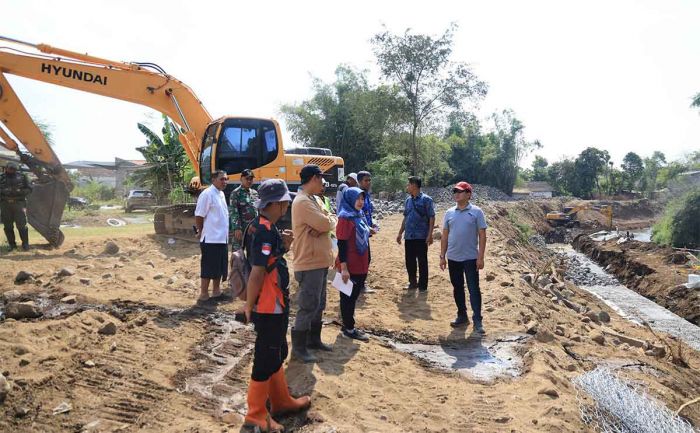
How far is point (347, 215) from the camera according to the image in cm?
505

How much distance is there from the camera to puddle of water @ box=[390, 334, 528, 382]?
469 centimetres

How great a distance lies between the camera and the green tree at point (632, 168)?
178ft

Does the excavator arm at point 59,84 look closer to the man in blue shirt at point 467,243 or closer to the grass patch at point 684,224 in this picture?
the man in blue shirt at point 467,243

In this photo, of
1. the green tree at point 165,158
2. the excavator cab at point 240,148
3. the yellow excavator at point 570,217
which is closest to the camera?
the excavator cab at point 240,148

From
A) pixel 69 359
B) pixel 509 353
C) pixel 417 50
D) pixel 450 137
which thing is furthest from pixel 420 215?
pixel 450 137

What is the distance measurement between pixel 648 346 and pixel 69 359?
7.23 m

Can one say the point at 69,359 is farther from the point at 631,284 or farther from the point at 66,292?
the point at 631,284

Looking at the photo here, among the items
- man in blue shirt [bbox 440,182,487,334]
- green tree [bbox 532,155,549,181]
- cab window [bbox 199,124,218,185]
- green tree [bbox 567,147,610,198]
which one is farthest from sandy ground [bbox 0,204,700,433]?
green tree [bbox 532,155,549,181]

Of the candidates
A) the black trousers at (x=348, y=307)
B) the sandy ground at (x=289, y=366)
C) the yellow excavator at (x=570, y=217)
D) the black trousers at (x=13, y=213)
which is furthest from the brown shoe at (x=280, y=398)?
the yellow excavator at (x=570, y=217)

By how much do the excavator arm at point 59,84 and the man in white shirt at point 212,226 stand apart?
16.6 feet

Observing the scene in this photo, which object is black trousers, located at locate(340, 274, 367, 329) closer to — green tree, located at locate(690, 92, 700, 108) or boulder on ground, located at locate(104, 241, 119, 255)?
boulder on ground, located at locate(104, 241, 119, 255)

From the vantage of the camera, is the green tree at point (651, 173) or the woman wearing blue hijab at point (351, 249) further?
the green tree at point (651, 173)

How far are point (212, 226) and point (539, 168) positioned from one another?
216 ft

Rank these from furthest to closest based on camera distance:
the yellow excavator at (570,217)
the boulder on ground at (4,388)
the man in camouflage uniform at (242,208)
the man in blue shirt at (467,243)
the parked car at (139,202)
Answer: the yellow excavator at (570,217), the parked car at (139,202), the man in camouflage uniform at (242,208), the man in blue shirt at (467,243), the boulder on ground at (4,388)
